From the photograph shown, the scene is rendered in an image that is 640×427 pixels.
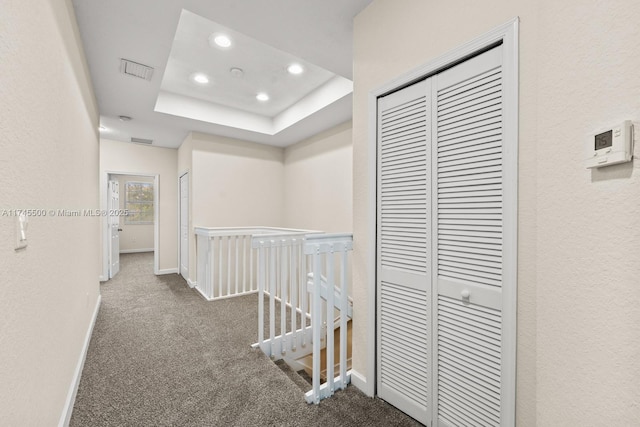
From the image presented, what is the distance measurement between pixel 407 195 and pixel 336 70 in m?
1.55

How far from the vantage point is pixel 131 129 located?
13.9 ft

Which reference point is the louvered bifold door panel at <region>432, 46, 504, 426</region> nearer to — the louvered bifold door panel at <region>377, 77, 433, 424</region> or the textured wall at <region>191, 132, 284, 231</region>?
the louvered bifold door panel at <region>377, 77, 433, 424</region>

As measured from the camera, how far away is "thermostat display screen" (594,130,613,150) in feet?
2.60

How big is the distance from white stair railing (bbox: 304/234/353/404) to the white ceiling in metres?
1.50

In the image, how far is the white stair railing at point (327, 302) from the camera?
5.81ft

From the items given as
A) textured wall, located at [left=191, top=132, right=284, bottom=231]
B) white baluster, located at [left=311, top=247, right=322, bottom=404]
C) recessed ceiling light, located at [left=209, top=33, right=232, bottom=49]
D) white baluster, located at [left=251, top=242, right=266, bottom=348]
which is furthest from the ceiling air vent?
white baluster, located at [left=311, top=247, right=322, bottom=404]

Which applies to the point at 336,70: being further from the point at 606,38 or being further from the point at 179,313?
the point at 179,313

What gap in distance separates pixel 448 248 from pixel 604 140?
752mm

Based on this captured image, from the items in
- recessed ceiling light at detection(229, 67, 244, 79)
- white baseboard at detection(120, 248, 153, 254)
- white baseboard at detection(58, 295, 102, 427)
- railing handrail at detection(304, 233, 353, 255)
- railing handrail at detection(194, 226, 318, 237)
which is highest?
recessed ceiling light at detection(229, 67, 244, 79)

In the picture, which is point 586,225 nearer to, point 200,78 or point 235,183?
point 200,78

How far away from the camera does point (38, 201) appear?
1145 millimetres

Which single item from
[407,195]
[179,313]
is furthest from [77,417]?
[407,195]

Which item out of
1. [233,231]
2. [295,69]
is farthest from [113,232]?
[295,69]

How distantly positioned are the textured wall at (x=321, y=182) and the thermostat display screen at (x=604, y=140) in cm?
287
